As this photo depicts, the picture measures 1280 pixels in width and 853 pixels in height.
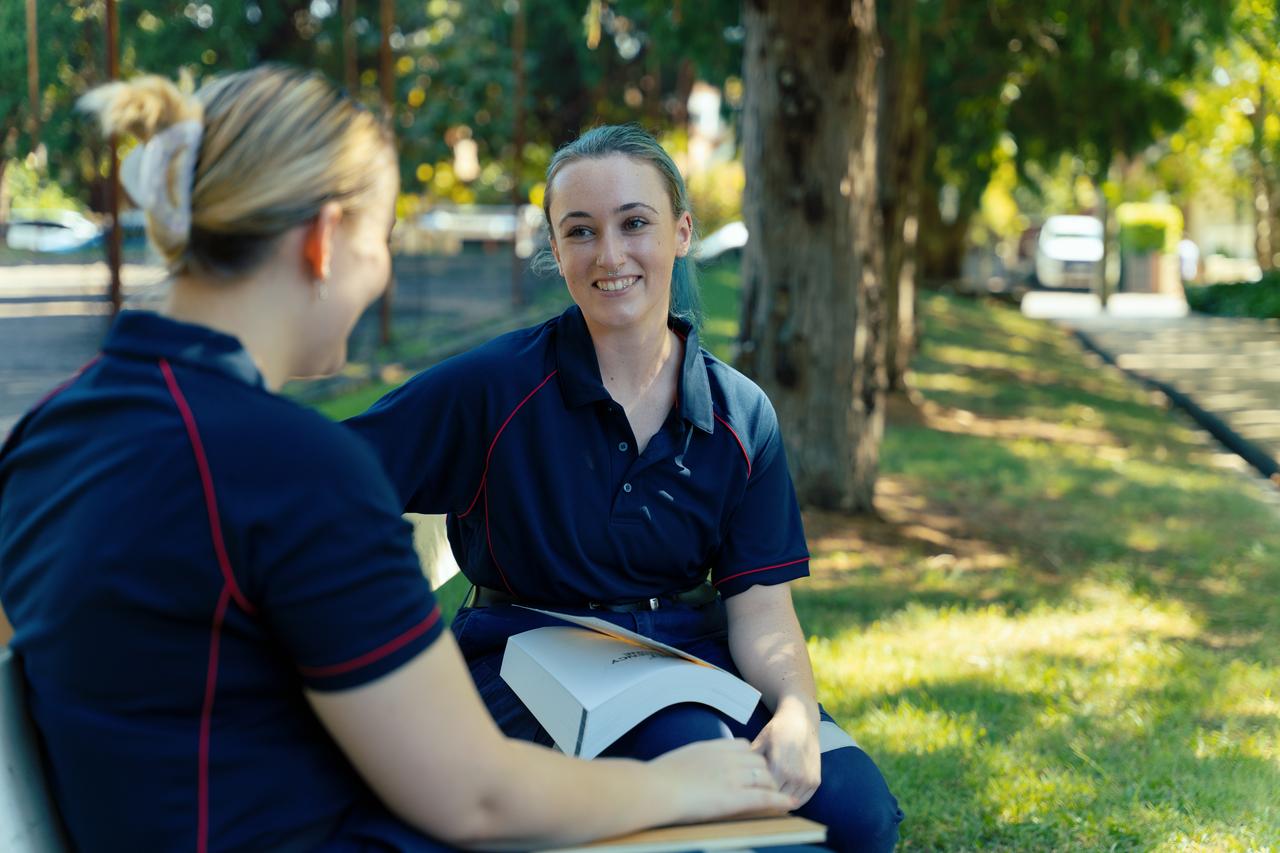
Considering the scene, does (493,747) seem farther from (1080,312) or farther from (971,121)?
(1080,312)

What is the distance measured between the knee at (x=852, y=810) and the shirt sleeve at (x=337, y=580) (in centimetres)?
109

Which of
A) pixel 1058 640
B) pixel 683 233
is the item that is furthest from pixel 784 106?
pixel 683 233

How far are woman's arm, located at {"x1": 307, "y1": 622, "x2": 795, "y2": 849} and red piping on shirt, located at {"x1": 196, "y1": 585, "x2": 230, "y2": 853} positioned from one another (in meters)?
0.12

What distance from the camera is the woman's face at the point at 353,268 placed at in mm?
1809

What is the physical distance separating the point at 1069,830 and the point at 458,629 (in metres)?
1.88

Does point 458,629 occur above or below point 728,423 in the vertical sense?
below

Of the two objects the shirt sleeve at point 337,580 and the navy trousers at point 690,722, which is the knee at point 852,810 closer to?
the navy trousers at point 690,722

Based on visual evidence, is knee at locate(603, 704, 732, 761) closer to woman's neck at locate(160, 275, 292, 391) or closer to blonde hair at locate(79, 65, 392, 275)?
woman's neck at locate(160, 275, 292, 391)

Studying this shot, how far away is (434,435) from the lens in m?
2.77

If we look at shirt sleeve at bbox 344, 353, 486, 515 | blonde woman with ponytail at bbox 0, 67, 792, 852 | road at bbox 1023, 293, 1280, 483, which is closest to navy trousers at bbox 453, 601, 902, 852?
shirt sleeve at bbox 344, 353, 486, 515

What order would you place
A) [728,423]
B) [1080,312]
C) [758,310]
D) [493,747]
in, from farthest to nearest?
1. [1080,312]
2. [758,310]
3. [728,423]
4. [493,747]

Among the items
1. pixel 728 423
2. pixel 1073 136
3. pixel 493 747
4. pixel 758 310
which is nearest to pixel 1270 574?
pixel 758 310

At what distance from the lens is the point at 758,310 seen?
315 inches

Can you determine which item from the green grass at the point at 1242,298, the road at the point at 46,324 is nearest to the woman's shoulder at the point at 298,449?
the road at the point at 46,324
